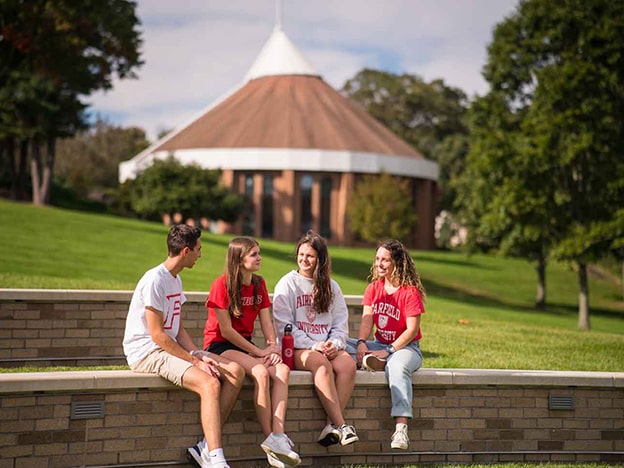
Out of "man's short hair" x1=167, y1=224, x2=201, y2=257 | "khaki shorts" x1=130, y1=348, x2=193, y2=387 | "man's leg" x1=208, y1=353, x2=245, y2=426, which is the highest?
"man's short hair" x1=167, y1=224, x2=201, y2=257

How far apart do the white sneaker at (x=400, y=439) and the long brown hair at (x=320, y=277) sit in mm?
1097

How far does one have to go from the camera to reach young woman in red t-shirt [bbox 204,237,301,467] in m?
5.72

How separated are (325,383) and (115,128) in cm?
7083

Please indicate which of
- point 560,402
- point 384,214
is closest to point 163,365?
point 560,402

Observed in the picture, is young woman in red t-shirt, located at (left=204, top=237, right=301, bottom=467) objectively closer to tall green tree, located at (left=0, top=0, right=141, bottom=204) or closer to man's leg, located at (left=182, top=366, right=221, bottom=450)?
man's leg, located at (left=182, top=366, right=221, bottom=450)

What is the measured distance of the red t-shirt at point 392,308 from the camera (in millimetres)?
6609

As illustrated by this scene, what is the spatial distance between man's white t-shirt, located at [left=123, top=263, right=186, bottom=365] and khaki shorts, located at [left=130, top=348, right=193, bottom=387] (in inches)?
1.8

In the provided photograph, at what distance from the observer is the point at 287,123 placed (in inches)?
2208

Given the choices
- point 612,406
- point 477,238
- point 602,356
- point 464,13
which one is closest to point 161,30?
point 464,13

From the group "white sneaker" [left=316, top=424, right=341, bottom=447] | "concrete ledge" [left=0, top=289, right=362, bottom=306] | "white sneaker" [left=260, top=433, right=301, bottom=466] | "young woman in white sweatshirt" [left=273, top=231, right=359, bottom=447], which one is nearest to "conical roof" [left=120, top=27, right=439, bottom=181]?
"concrete ledge" [left=0, top=289, right=362, bottom=306]

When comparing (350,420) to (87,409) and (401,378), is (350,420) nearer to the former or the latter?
(401,378)

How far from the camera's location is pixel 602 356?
35.6 ft

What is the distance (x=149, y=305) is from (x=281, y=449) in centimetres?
132

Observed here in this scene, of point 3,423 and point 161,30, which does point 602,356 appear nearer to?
point 3,423
